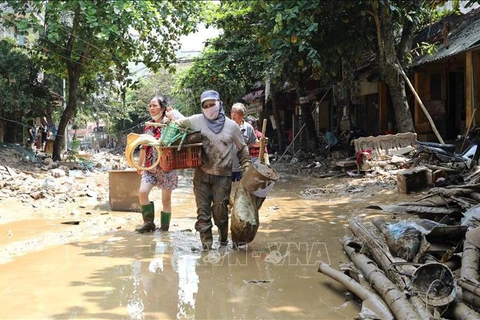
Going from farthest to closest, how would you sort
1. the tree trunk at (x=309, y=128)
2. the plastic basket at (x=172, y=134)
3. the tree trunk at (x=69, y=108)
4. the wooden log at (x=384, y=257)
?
the tree trunk at (x=309, y=128) < the tree trunk at (x=69, y=108) < the plastic basket at (x=172, y=134) < the wooden log at (x=384, y=257)

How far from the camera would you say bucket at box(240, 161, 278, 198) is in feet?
17.1

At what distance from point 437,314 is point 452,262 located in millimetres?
1117

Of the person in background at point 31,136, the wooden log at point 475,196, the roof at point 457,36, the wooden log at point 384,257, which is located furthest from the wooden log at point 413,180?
the person in background at point 31,136

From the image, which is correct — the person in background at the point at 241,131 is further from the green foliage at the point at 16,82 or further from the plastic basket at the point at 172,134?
the green foliage at the point at 16,82

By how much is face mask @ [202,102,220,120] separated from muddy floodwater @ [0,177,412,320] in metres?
1.48

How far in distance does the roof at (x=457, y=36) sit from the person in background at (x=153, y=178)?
765 cm

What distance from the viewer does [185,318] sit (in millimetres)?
3330

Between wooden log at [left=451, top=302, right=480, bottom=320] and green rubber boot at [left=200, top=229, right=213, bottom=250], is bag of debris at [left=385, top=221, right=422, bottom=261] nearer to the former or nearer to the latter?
wooden log at [left=451, top=302, right=480, bottom=320]

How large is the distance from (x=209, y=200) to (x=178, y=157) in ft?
2.17

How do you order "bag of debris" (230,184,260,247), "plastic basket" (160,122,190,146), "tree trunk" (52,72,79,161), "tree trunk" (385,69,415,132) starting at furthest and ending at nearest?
"tree trunk" (52,72,79,161)
"tree trunk" (385,69,415,132)
"plastic basket" (160,122,190,146)
"bag of debris" (230,184,260,247)

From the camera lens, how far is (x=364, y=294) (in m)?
3.44

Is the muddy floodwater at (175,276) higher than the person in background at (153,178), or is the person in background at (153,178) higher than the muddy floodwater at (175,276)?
the person in background at (153,178)

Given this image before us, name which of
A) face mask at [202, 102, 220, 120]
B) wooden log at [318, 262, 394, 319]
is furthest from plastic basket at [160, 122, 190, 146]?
wooden log at [318, 262, 394, 319]

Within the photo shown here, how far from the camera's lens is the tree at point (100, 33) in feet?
47.6
